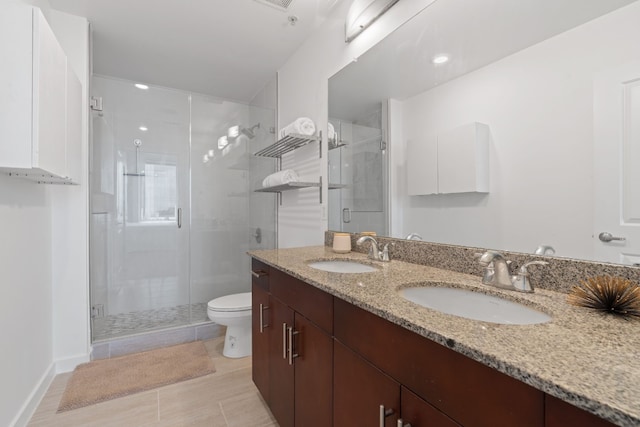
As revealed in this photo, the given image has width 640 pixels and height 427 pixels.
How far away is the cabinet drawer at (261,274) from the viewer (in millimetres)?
1568

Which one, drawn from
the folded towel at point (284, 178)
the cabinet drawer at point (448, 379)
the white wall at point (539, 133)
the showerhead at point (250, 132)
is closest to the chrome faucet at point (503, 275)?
the white wall at point (539, 133)

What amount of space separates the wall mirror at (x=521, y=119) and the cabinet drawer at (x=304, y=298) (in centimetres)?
59

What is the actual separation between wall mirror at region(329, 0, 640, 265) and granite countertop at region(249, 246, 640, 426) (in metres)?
0.25

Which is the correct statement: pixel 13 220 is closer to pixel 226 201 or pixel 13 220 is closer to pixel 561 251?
pixel 226 201

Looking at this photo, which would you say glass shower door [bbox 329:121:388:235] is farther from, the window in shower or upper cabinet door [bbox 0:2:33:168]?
the window in shower

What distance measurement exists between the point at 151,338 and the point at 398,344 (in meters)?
2.50

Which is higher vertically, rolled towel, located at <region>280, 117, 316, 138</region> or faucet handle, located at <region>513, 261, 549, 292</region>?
rolled towel, located at <region>280, 117, 316, 138</region>

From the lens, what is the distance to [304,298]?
1.18 metres

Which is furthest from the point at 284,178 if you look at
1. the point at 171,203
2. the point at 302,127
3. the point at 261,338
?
the point at 171,203

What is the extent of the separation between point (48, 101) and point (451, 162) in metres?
1.83

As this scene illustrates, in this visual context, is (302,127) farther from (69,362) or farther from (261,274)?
(69,362)

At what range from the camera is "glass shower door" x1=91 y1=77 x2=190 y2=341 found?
2650mm

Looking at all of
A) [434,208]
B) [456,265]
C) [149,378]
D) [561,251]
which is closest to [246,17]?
[434,208]

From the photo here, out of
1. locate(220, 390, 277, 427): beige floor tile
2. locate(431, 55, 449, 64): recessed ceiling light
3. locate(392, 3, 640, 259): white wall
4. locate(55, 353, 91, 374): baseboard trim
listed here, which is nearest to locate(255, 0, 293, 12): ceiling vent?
locate(431, 55, 449, 64): recessed ceiling light
